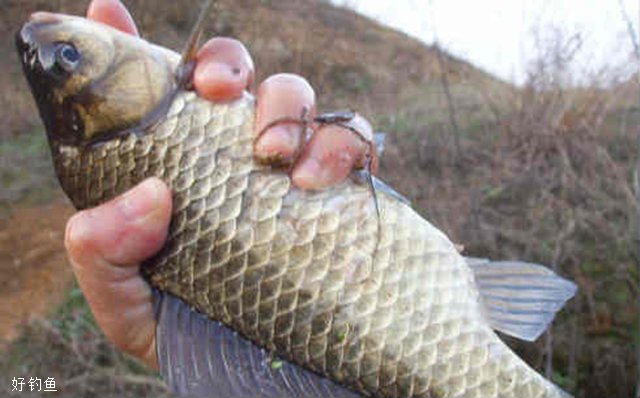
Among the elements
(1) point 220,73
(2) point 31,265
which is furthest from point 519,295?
(2) point 31,265

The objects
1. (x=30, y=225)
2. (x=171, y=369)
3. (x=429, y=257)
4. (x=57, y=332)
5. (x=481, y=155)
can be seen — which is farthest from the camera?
(x=30, y=225)

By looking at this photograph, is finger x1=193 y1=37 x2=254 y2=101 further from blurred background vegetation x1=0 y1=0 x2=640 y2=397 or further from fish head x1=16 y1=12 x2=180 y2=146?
blurred background vegetation x1=0 y1=0 x2=640 y2=397

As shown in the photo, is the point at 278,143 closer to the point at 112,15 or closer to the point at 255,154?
the point at 255,154

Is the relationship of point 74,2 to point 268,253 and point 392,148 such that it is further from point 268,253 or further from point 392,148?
point 268,253

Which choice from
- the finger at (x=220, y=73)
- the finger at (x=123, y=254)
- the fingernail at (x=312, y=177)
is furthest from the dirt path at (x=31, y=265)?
the fingernail at (x=312, y=177)

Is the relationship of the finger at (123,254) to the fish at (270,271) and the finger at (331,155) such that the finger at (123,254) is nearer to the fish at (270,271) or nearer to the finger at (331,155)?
the fish at (270,271)

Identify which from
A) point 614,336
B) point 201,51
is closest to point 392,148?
point 614,336

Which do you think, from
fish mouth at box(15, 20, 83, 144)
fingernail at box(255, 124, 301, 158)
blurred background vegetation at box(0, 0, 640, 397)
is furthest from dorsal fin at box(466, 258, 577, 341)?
blurred background vegetation at box(0, 0, 640, 397)
